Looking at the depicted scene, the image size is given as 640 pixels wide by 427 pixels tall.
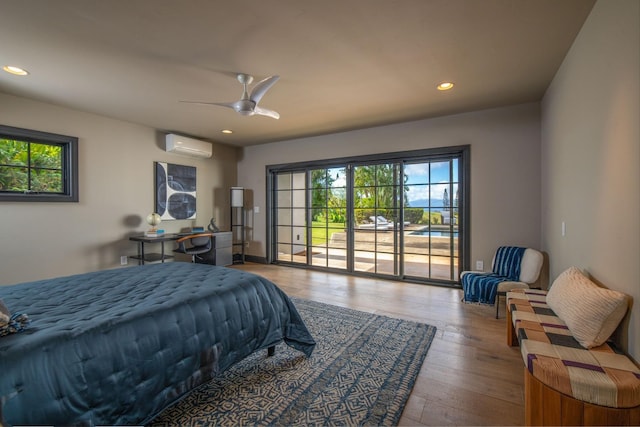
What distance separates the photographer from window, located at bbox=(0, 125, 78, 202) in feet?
11.3

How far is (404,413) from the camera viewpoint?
168 cm

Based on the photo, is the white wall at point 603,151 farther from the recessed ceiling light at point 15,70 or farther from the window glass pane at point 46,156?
the window glass pane at point 46,156

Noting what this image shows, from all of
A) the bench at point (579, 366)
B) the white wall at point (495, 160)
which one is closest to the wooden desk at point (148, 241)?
the white wall at point (495, 160)

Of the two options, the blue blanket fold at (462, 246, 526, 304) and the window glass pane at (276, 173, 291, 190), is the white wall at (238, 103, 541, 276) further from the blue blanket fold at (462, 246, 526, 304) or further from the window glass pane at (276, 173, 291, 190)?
the window glass pane at (276, 173, 291, 190)

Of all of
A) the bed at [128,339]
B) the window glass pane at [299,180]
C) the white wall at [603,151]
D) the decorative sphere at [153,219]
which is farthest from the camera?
the window glass pane at [299,180]

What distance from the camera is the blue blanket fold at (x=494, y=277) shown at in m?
3.22

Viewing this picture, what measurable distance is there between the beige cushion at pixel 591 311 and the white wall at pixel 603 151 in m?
0.06

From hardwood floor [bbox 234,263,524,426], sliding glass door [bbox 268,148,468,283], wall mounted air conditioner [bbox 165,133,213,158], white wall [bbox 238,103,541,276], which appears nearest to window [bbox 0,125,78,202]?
wall mounted air conditioner [bbox 165,133,213,158]

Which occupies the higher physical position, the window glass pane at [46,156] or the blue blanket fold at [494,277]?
the window glass pane at [46,156]

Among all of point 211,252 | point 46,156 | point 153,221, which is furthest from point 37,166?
point 211,252

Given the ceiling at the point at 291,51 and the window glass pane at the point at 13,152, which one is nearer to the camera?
the ceiling at the point at 291,51

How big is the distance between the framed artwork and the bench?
16.9 feet

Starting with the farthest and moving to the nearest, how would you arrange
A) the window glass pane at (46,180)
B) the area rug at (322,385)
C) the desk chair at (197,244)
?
1. the desk chair at (197,244)
2. the window glass pane at (46,180)
3. the area rug at (322,385)

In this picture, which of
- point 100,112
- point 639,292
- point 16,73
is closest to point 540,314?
point 639,292
